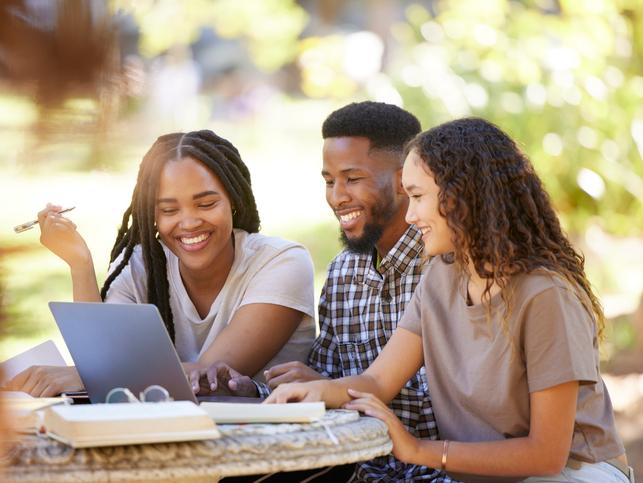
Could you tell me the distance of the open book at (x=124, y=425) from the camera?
4.62 feet

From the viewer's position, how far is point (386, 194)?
2844 mm

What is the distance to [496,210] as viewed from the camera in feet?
6.80

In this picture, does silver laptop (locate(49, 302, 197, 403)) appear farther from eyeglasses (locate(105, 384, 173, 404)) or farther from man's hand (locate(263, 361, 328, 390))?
man's hand (locate(263, 361, 328, 390))

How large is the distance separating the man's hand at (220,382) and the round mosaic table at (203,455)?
0.59 metres

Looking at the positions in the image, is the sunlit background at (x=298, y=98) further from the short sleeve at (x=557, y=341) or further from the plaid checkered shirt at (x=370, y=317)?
the short sleeve at (x=557, y=341)

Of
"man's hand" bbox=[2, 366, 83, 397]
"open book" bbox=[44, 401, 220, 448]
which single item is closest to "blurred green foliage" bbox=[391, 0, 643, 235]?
"man's hand" bbox=[2, 366, 83, 397]

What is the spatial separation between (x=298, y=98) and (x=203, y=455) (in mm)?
7307

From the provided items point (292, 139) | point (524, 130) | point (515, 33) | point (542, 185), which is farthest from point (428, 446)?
point (292, 139)

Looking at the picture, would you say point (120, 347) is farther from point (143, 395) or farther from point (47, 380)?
point (47, 380)

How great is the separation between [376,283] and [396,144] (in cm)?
43

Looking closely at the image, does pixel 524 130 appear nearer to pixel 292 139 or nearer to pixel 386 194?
pixel 292 139

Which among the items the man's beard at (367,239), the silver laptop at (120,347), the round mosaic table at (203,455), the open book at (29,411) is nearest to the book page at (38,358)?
the silver laptop at (120,347)

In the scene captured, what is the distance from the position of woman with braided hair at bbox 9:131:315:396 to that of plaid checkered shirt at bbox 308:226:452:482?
0.07m

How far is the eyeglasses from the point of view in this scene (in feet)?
5.50
